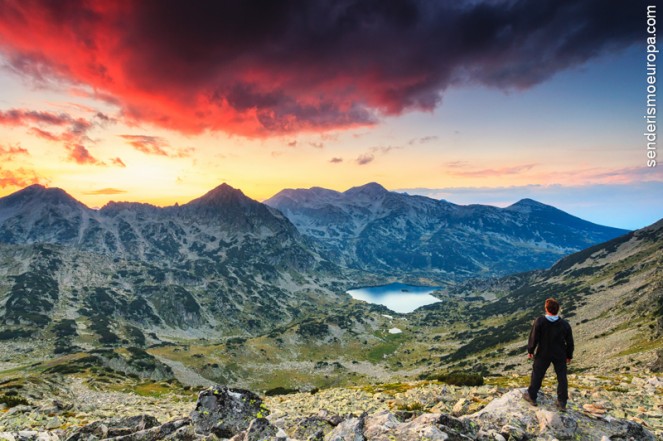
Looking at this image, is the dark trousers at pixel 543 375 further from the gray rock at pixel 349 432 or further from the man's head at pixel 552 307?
the gray rock at pixel 349 432

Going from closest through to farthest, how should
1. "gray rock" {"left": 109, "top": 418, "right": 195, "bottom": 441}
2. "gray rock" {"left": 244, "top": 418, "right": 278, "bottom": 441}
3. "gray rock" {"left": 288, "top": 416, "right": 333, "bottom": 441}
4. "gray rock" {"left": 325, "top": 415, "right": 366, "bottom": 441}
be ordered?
"gray rock" {"left": 325, "top": 415, "right": 366, "bottom": 441} → "gray rock" {"left": 244, "top": 418, "right": 278, "bottom": 441} → "gray rock" {"left": 288, "top": 416, "right": 333, "bottom": 441} → "gray rock" {"left": 109, "top": 418, "right": 195, "bottom": 441}

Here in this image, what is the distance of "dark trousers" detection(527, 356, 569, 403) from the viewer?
592 inches

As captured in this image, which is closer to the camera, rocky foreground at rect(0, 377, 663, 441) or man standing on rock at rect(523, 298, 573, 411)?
rocky foreground at rect(0, 377, 663, 441)

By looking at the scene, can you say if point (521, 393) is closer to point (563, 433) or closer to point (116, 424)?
point (563, 433)

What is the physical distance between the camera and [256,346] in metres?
191

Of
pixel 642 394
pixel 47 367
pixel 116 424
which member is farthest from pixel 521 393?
pixel 47 367

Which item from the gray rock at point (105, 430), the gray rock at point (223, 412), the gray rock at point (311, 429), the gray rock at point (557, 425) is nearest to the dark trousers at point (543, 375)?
the gray rock at point (557, 425)

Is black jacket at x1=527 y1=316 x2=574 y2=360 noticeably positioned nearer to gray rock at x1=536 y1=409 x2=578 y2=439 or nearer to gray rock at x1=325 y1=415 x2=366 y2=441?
gray rock at x1=536 y1=409 x2=578 y2=439

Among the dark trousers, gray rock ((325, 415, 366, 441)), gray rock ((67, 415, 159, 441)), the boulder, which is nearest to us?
the boulder

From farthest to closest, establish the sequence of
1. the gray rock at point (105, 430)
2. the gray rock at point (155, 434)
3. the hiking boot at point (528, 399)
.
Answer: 1. the gray rock at point (105, 430)
2. the hiking boot at point (528, 399)
3. the gray rock at point (155, 434)

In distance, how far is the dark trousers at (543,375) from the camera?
592 inches

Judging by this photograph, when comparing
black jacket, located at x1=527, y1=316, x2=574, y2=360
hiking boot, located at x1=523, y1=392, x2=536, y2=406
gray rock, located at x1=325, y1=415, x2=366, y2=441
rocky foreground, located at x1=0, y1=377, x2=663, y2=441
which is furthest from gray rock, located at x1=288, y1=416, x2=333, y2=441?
black jacket, located at x1=527, y1=316, x2=574, y2=360

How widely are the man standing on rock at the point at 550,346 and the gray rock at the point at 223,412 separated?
40.5 feet

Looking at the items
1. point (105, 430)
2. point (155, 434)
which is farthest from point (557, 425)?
point (105, 430)
